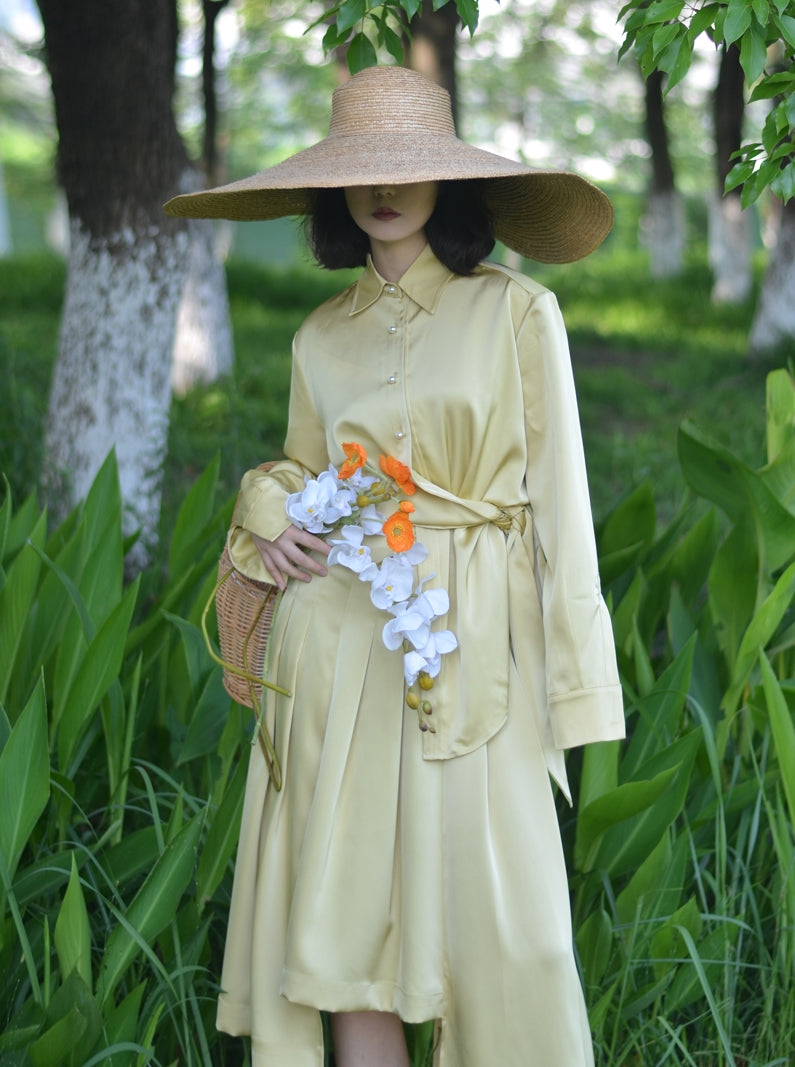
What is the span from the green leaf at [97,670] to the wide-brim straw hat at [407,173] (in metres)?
0.67

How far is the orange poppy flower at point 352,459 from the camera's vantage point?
1.56m

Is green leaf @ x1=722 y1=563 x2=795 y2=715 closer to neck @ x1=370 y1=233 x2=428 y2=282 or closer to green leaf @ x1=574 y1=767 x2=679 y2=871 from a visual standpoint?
green leaf @ x1=574 y1=767 x2=679 y2=871

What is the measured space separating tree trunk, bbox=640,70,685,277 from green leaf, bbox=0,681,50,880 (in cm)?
862

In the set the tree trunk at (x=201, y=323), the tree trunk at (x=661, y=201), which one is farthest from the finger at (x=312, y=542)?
the tree trunk at (x=661, y=201)

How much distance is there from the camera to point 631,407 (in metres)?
6.41

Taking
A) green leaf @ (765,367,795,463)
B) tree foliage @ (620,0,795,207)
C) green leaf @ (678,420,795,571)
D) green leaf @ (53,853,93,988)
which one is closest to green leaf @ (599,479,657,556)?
green leaf @ (678,420,795,571)

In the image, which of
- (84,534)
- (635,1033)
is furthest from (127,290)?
(635,1033)

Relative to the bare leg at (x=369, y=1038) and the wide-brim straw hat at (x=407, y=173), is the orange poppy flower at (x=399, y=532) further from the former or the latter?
the bare leg at (x=369, y=1038)

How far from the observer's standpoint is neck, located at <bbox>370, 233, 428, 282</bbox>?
168cm

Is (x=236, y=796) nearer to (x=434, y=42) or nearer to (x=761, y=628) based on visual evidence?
(x=761, y=628)

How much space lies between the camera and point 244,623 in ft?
5.76

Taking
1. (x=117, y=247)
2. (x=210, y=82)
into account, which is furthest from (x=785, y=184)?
(x=210, y=82)

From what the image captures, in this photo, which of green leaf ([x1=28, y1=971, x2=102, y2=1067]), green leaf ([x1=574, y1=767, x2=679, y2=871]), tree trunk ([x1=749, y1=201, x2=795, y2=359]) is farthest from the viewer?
tree trunk ([x1=749, y1=201, x2=795, y2=359])

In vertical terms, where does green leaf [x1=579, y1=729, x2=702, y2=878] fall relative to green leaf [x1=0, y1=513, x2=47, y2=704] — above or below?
below
